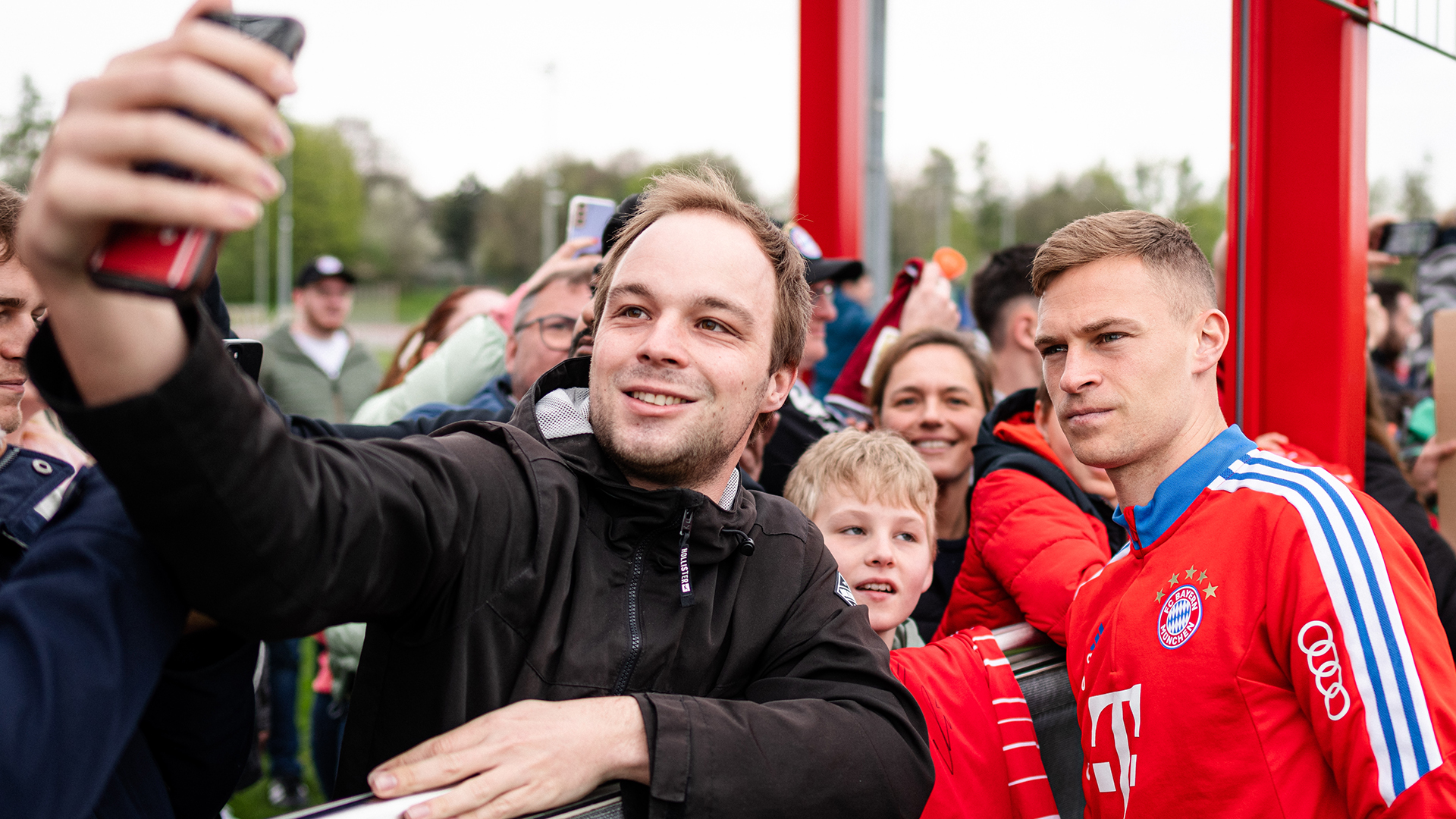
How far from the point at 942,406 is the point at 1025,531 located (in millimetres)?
944

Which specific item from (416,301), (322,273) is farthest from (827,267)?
(416,301)

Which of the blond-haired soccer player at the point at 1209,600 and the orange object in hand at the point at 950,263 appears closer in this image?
the blond-haired soccer player at the point at 1209,600

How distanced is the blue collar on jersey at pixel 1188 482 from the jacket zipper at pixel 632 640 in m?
1.00

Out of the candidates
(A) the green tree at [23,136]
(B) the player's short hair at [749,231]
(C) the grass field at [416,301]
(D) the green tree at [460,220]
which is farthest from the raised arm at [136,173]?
(D) the green tree at [460,220]

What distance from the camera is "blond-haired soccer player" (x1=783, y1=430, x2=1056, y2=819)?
1.89 m

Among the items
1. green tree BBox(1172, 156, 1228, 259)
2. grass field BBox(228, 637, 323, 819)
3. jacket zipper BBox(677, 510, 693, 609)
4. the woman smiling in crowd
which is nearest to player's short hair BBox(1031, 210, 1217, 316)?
jacket zipper BBox(677, 510, 693, 609)

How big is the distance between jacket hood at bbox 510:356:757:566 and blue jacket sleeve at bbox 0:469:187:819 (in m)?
0.58

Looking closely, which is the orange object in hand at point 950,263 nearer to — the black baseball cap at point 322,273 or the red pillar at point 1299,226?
the red pillar at point 1299,226

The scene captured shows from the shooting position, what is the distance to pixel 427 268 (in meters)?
59.8

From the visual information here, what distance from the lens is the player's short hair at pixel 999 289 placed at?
154 inches

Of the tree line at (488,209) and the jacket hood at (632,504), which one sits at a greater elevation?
the tree line at (488,209)

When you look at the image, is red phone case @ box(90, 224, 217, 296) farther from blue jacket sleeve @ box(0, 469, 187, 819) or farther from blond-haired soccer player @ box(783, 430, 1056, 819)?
blond-haired soccer player @ box(783, 430, 1056, 819)

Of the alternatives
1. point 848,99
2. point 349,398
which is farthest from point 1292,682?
point 349,398

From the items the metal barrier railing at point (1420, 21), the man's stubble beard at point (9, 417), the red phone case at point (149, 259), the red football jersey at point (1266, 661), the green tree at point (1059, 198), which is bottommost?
the red football jersey at point (1266, 661)
